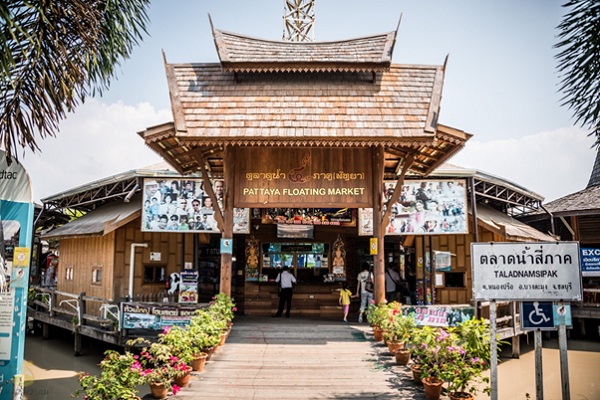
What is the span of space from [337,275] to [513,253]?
1096 centimetres

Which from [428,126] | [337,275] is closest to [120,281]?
[337,275]

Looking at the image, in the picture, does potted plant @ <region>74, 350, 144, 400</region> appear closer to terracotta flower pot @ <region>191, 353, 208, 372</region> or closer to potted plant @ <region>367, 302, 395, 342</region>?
terracotta flower pot @ <region>191, 353, 208, 372</region>

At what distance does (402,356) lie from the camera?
28.8ft

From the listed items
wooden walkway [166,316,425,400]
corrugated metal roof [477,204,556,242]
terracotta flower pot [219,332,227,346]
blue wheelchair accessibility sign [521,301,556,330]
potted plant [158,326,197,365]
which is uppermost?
corrugated metal roof [477,204,556,242]

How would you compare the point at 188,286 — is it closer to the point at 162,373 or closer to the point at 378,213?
the point at 378,213

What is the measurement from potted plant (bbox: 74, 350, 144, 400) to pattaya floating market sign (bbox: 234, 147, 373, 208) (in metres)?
5.07

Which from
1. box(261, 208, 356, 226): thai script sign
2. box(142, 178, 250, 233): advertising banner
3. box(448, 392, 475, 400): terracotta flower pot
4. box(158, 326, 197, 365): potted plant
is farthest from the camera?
box(142, 178, 250, 233): advertising banner

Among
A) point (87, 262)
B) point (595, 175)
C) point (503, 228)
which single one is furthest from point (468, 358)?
point (595, 175)

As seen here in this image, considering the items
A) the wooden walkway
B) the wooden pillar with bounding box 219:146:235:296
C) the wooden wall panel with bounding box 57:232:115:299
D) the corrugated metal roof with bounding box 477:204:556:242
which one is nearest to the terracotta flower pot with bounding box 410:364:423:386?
the wooden walkway

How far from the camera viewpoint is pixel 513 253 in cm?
636

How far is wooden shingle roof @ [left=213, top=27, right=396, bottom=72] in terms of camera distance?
37.6 feet

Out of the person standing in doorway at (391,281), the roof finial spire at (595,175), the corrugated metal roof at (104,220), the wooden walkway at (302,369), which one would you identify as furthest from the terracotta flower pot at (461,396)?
the roof finial spire at (595,175)

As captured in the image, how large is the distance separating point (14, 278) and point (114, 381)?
2.61 m

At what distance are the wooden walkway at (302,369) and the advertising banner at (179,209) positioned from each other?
514cm
